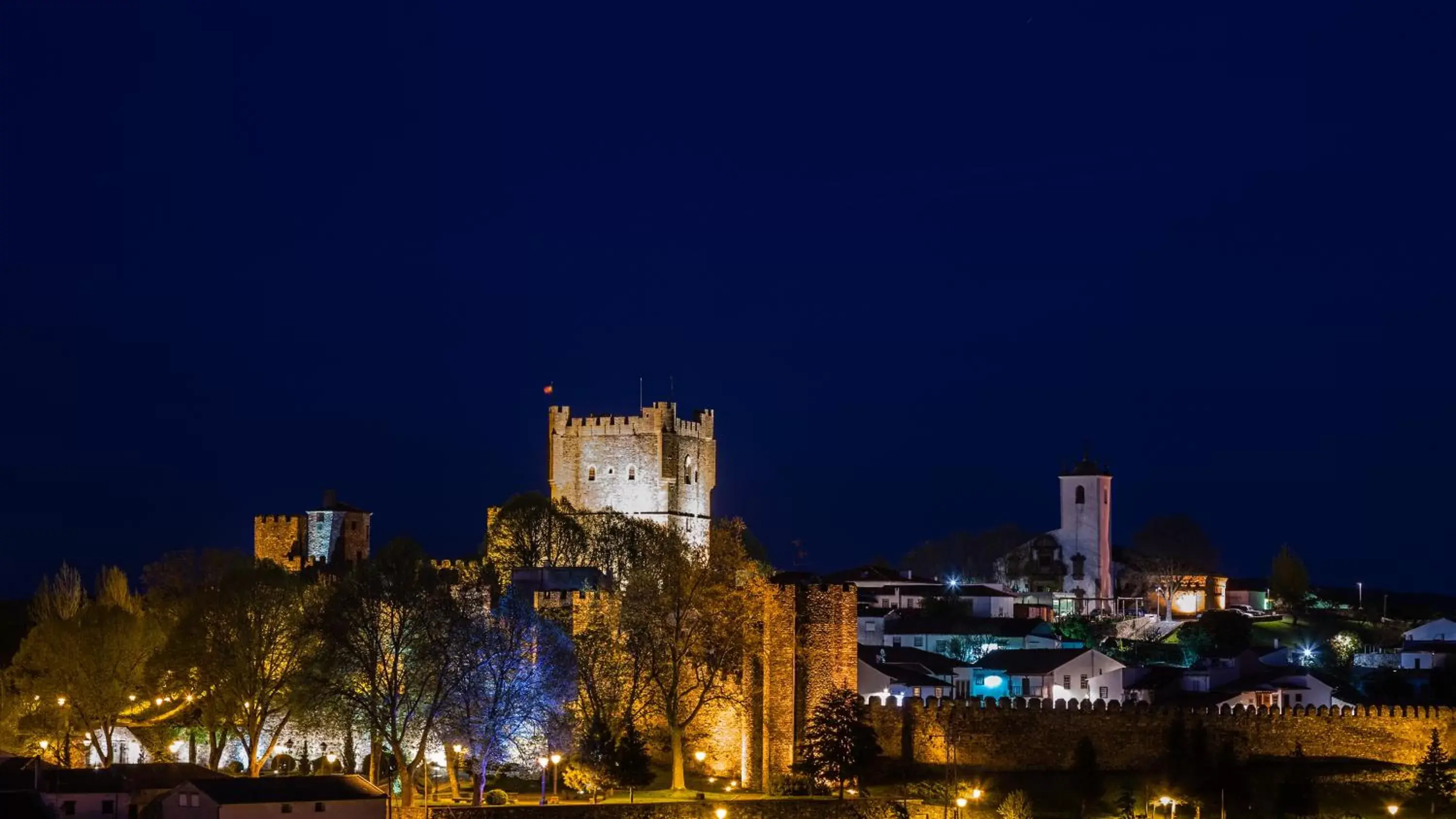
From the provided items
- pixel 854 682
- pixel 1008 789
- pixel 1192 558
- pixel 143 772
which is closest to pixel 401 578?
pixel 143 772

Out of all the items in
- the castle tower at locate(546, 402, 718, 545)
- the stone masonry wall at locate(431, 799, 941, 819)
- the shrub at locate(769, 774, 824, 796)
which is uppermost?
the castle tower at locate(546, 402, 718, 545)

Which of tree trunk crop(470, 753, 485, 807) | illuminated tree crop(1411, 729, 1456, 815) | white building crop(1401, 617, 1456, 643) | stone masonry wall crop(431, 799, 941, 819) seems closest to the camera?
stone masonry wall crop(431, 799, 941, 819)

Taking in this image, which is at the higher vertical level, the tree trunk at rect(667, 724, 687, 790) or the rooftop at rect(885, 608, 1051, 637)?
the rooftop at rect(885, 608, 1051, 637)

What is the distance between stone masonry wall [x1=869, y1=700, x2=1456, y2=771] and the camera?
5706 centimetres

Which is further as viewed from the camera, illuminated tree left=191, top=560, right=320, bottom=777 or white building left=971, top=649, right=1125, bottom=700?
white building left=971, top=649, right=1125, bottom=700

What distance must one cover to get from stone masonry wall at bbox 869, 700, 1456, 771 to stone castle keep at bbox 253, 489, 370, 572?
4728cm

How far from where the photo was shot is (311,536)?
331 feet

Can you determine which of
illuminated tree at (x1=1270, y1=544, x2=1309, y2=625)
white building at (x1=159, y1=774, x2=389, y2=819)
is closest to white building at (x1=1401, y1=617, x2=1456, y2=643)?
illuminated tree at (x1=1270, y1=544, x2=1309, y2=625)

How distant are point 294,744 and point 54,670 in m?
7.78

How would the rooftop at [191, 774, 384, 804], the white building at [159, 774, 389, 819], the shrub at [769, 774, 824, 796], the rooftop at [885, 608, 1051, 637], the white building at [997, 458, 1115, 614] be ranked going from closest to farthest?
the white building at [159, 774, 389, 819], the rooftop at [191, 774, 384, 804], the shrub at [769, 774, 824, 796], the rooftop at [885, 608, 1051, 637], the white building at [997, 458, 1115, 614]

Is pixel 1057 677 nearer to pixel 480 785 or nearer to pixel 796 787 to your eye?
pixel 796 787

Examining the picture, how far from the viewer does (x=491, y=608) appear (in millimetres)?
62125

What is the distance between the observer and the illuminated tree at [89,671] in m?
63.1

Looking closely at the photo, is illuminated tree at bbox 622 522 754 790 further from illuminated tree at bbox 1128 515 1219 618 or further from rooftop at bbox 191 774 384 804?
illuminated tree at bbox 1128 515 1219 618
